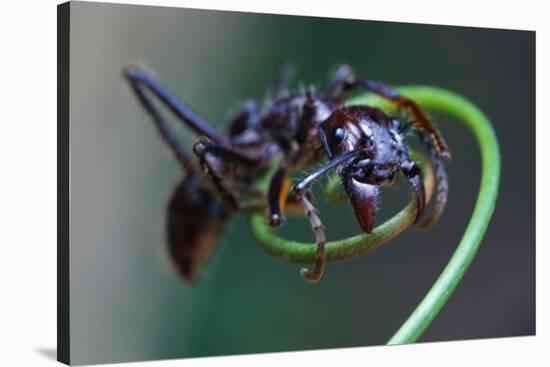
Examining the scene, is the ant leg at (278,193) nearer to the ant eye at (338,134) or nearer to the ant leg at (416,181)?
the ant eye at (338,134)

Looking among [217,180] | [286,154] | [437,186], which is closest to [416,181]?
[437,186]

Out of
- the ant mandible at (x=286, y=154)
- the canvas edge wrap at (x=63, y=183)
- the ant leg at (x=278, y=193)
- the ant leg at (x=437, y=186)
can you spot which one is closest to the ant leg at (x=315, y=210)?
the ant mandible at (x=286, y=154)

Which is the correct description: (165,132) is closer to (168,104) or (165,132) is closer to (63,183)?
(168,104)

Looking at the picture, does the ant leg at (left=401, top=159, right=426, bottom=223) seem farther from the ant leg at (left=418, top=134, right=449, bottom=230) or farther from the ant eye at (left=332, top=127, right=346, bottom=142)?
the ant eye at (left=332, top=127, right=346, bottom=142)

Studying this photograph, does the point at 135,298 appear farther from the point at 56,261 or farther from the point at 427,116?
the point at 427,116

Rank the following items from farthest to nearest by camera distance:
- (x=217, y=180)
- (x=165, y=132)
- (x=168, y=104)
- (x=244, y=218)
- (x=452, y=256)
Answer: (x=244, y=218) → (x=165, y=132) → (x=168, y=104) → (x=217, y=180) → (x=452, y=256)

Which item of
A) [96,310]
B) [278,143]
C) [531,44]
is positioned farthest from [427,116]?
[96,310]

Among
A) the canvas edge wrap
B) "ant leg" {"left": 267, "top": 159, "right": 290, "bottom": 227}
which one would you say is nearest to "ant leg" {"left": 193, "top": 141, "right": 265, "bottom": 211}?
"ant leg" {"left": 267, "top": 159, "right": 290, "bottom": 227}
